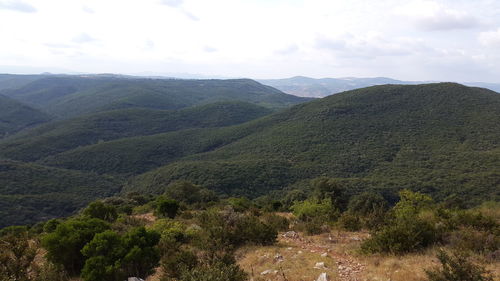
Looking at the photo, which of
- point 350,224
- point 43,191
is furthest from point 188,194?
point 43,191

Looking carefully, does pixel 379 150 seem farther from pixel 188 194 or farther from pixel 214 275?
pixel 214 275

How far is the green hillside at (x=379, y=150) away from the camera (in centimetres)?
4438

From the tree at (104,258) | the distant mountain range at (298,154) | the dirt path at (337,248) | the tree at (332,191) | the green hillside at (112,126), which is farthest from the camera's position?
the green hillside at (112,126)

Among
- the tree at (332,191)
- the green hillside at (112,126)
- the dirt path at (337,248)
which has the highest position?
the dirt path at (337,248)

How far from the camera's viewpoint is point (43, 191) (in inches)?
2256

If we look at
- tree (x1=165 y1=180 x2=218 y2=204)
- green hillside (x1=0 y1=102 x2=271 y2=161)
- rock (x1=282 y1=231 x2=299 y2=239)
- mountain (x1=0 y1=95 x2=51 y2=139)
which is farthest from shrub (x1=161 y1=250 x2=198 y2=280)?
mountain (x1=0 y1=95 x2=51 y2=139)

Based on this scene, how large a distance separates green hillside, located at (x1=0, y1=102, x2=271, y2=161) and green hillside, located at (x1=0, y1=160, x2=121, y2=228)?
77.0 ft

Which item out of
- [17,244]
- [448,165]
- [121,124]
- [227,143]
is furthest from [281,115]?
[17,244]

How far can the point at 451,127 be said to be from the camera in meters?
61.9

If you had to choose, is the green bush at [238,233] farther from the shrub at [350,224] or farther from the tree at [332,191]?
the tree at [332,191]

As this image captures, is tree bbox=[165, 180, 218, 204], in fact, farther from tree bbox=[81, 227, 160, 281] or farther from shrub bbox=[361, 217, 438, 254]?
shrub bbox=[361, 217, 438, 254]

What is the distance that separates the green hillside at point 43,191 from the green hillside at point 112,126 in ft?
77.0

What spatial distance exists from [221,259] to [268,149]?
6494cm

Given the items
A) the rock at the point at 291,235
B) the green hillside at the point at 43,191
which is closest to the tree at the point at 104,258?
the rock at the point at 291,235
